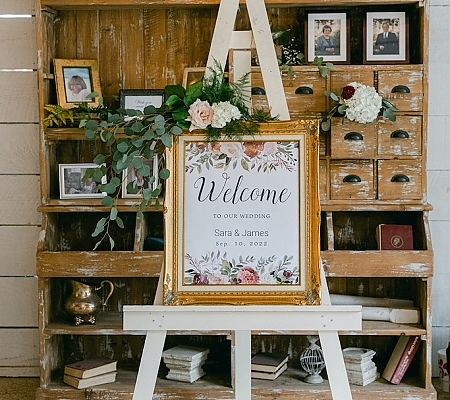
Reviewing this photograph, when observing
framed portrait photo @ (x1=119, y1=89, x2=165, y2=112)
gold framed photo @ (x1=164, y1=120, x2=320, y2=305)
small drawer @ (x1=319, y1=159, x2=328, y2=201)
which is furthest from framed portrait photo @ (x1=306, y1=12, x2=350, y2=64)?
gold framed photo @ (x1=164, y1=120, x2=320, y2=305)

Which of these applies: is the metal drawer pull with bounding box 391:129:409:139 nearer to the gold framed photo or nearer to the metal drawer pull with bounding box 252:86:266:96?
the metal drawer pull with bounding box 252:86:266:96

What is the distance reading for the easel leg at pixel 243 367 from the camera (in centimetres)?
291

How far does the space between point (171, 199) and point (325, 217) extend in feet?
3.75

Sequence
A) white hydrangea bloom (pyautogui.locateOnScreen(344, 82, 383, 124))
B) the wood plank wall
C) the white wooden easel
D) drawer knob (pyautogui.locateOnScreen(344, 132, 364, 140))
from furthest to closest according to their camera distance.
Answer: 1. the wood plank wall
2. drawer knob (pyautogui.locateOnScreen(344, 132, 364, 140))
3. white hydrangea bloom (pyautogui.locateOnScreen(344, 82, 383, 124))
4. the white wooden easel

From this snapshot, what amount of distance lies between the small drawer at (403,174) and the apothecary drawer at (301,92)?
0.36 meters

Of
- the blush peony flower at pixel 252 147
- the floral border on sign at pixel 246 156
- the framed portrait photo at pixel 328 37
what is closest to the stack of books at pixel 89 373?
the floral border on sign at pixel 246 156

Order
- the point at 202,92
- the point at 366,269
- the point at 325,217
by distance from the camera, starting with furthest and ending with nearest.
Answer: the point at 325,217
the point at 366,269
the point at 202,92

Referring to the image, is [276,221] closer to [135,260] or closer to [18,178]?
[135,260]

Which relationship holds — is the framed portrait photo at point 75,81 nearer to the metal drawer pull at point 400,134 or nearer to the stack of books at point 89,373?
the stack of books at point 89,373

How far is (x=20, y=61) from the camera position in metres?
3.79

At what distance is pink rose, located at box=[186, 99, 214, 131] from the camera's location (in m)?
2.65

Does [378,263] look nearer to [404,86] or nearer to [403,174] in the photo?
[403,174]

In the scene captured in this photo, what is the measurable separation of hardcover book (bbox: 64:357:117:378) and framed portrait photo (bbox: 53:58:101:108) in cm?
112

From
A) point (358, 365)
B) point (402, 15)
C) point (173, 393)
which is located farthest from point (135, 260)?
point (402, 15)
